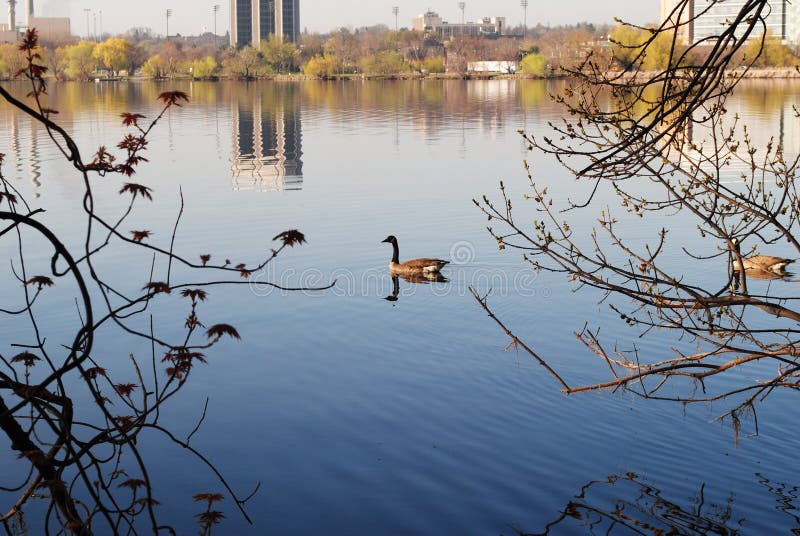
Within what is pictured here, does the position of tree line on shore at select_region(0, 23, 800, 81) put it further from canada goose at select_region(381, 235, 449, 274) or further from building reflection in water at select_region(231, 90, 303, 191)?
canada goose at select_region(381, 235, 449, 274)

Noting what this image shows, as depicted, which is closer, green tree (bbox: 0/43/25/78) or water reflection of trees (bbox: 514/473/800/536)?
Answer: water reflection of trees (bbox: 514/473/800/536)

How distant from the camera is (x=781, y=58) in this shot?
104625 mm

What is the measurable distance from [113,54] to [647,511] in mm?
134397

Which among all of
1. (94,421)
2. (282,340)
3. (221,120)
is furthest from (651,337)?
(221,120)

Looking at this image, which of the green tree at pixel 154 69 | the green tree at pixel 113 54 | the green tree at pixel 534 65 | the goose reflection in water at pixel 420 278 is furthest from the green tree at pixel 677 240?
the green tree at pixel 113 54

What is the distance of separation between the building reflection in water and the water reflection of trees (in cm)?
1779

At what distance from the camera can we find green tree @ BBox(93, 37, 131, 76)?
131 meters

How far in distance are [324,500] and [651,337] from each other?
5.27 meters

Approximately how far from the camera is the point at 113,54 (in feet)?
432

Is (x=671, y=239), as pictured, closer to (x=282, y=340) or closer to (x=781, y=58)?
(x=282, y=340)

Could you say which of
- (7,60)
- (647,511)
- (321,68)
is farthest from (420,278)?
(321,68)

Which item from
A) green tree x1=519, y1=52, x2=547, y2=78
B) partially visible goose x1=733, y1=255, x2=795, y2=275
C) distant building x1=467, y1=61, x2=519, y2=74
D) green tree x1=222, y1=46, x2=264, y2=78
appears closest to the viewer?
partially visible goose x1=733, y1=255, x2=795, y2=275

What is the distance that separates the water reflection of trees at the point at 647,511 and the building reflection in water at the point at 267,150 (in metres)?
17.8

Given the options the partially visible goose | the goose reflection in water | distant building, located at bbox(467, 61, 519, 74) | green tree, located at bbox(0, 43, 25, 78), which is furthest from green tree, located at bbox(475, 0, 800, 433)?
distant building, located at bbox(467, 61, 519, 74)
